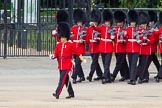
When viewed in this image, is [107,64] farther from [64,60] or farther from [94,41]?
[64,60]

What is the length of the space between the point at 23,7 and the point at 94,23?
7.69m

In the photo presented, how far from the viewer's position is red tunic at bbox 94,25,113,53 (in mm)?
18984

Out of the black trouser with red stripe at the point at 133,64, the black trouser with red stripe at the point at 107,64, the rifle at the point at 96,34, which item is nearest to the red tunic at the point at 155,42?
the black trouser with red stripe at the point at 133,64

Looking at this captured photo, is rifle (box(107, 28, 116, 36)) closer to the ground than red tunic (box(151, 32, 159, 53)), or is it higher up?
higher up

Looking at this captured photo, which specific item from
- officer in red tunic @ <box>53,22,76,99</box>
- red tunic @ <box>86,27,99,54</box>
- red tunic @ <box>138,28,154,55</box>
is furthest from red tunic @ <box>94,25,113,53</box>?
officer in red tunic @ <box>53,22,76,99</box>

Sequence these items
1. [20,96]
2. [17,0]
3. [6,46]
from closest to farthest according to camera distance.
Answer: [20,96]
[6,46]
[17,0]

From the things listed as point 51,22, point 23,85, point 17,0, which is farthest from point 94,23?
point 17,0

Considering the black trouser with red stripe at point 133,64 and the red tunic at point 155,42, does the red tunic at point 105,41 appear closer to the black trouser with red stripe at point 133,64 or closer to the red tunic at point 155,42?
the black trouser with red stripe at point 133,64

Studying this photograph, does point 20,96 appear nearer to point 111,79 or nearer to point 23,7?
point 111,79

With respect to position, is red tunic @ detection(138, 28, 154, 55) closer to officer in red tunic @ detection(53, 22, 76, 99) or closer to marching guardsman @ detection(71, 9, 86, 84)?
marching guardsman @ detection(71, 9, 86, 84)

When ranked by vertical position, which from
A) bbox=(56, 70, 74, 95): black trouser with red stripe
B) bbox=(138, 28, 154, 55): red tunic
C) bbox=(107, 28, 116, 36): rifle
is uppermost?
bbox=(107, 28, 116, 36): rifle

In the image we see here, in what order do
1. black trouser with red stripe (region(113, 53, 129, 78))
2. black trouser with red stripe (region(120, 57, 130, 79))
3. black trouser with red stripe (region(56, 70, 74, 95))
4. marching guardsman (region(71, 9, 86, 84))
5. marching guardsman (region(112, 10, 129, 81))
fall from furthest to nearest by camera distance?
1. black trouser with red stripe (region(120, 57, 130, 79))
2. black trouser with red stripe (region(113, 53, 129, 78))
3. marching guardsman (region(112, 10, 129, 81))
4. marching guardsman (region(71, 9, 86, 84))
5. black trouser with red stripe (region(56, 70, 74, 95))

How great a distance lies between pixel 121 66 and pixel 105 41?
1.02m

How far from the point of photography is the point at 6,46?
25109 mm
